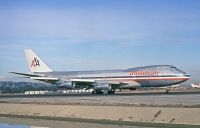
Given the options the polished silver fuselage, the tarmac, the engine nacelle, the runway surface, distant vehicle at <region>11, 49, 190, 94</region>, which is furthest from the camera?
the engine nacelle

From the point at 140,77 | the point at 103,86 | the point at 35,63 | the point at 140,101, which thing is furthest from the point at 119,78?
the point at 140,101

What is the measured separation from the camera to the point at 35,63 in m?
106

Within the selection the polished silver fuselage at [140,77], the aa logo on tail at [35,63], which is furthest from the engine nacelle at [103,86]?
the aa logo on tail at [35,63]

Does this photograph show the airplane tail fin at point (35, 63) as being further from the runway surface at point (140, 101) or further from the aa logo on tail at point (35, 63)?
the runway surface at point (140, 101)

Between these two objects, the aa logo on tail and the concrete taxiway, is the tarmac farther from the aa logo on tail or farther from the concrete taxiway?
the aa logo on tail

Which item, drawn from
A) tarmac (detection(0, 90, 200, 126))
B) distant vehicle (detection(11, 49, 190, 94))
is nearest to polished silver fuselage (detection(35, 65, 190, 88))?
distant vehicle (detection(11, 49, 190, 94))

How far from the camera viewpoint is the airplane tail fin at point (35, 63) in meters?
105

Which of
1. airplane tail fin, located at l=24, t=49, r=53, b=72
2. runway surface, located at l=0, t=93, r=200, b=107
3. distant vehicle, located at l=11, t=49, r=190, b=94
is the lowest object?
runway surface, located at l=0, t=93, r=200, b=107

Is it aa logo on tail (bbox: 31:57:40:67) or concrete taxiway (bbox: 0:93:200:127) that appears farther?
aa logo on tail (bbox: 31:57:40:67)

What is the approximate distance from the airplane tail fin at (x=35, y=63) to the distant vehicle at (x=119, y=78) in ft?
22.0

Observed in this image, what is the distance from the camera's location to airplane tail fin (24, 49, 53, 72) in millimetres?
104875

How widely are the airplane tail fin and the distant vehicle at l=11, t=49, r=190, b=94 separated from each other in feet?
22.0

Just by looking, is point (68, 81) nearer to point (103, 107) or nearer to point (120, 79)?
point (120, 79)

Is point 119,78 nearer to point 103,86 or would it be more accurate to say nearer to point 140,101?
point 103,86
